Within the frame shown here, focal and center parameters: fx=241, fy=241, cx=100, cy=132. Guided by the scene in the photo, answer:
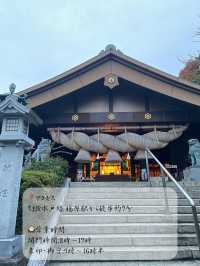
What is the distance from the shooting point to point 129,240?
436 cm

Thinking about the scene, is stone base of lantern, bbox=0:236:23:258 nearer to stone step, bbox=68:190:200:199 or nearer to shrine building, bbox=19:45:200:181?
stone step, bbox=68:190:200:199

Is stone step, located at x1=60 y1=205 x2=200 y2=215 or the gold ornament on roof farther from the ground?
the gold ornament on roof

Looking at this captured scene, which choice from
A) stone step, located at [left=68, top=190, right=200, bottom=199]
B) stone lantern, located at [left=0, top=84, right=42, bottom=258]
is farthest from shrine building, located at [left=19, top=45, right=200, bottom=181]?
stone lantern, located at [left=0, top=84, right=42, bottom=258]

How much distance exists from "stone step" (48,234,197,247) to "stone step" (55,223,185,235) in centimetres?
21

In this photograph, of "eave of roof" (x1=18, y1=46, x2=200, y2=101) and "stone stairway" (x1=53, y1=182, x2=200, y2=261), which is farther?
"eave of roof" (x1=18, y1=46, x2=200, y2=101)

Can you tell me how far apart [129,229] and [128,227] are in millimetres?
41

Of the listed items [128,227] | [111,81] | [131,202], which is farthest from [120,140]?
[128,227]

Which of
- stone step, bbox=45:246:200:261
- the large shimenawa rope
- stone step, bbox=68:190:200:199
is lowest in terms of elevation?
stone step, bbox=45:246:200:261

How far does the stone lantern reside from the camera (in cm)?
387

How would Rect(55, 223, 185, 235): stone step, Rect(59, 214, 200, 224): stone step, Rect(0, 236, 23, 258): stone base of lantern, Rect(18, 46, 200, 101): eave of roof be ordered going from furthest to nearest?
Rect(18, 46, 200, 101): eave of roof < Rect(59, 214, 200, 224): stone step < Rect(55, 223, 185, 235): stone step < Rect(0, 236, 23, 258): stone base of lantern

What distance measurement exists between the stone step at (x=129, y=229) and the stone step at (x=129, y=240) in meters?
0.21

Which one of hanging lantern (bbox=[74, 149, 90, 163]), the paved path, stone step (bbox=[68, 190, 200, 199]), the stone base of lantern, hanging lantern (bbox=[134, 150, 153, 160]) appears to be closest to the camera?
the stone base of lantern

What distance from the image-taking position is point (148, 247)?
4.23 meters

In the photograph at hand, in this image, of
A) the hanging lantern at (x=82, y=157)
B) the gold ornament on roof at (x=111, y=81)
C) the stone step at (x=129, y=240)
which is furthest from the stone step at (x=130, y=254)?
the gold ornament on roof at (x=111, y=81)
